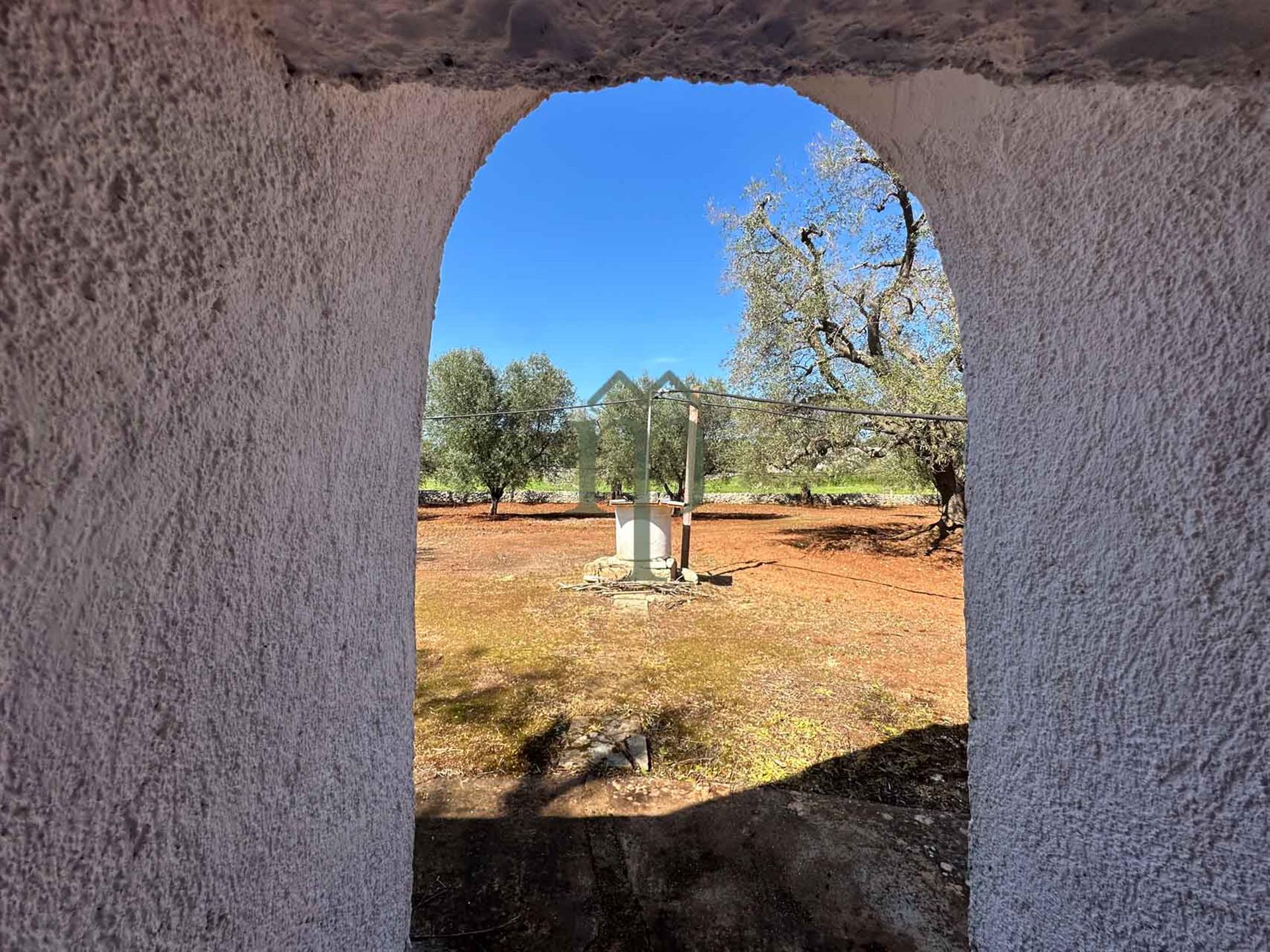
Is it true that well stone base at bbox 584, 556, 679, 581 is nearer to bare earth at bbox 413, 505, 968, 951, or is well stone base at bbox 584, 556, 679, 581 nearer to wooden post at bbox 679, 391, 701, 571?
wooden post at bbox 679, 391, 701, 571

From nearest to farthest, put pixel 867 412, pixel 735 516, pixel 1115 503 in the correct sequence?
1. pixel 1115 503
2. pixel 867 412
3. pixel 735 516

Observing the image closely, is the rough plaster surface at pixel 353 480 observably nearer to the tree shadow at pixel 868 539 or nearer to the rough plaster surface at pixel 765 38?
the rough plaster surface at pixel 765 38

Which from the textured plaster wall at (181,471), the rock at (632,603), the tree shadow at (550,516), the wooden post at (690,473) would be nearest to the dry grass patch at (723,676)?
the rock at (632,603)

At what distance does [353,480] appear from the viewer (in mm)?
1101

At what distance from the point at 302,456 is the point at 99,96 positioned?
20.2 inches

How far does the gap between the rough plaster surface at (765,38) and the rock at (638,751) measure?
3305mm

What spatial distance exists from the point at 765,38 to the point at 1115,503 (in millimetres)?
926

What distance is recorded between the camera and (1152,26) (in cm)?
56

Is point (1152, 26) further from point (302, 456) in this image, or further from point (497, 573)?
point (497, 573)

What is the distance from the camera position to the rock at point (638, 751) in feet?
10.3

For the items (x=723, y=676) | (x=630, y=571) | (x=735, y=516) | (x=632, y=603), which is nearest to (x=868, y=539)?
(x=630, y=571)

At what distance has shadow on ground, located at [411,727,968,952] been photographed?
6.61 ft

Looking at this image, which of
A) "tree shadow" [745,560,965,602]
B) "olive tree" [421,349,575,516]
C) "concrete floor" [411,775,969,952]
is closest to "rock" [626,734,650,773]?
"concrete floor" [411,775,969,952]

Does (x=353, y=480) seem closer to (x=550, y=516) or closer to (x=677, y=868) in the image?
(x=677, y=868)
